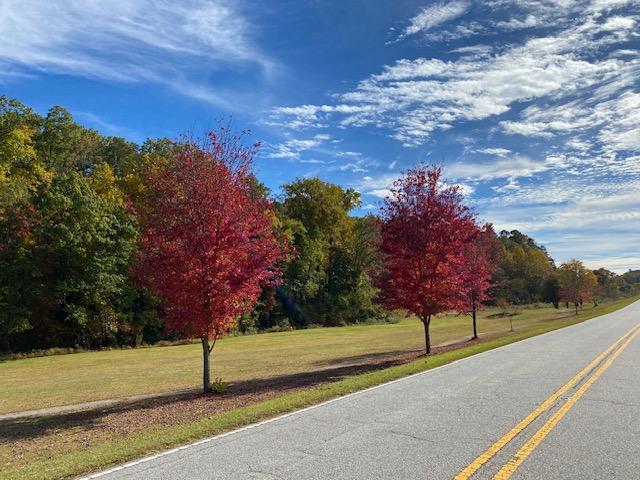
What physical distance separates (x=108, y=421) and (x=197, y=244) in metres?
4.99

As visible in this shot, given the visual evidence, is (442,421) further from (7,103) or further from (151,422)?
(7,103)

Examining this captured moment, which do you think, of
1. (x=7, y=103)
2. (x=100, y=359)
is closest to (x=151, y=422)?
(x=100, y=359)

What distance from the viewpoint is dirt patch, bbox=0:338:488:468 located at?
9.77 metres

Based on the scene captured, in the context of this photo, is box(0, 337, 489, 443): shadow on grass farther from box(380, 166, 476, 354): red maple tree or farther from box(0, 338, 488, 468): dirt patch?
box(380, 166, 476, 354): red maple tree

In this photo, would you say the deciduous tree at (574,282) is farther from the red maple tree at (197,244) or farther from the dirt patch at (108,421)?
the red maple tree at (197,244)

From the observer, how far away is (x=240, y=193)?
14.6m

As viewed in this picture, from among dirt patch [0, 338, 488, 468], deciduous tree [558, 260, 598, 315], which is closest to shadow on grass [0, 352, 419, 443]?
dirt patch [0, 338, 488, 468]

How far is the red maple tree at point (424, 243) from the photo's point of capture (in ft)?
71.5

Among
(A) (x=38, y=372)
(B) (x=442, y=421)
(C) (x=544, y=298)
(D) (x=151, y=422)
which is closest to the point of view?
(B) (x=442, y=421)

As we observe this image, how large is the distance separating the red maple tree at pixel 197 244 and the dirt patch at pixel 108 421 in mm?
2180

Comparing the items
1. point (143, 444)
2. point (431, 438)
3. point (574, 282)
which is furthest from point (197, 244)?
point (574, 282)

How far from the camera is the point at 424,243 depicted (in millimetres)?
21766

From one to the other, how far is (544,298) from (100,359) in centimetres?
9769

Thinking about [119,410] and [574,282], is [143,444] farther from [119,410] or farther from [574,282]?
[574,282]
